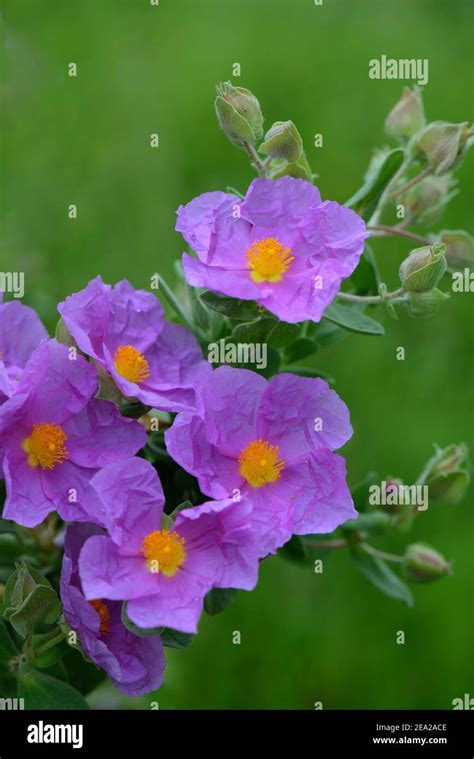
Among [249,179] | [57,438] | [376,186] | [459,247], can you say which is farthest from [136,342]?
[249,179]

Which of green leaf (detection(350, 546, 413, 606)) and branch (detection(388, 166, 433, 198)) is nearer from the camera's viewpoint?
branch (detection(388, 166, 433, 198))

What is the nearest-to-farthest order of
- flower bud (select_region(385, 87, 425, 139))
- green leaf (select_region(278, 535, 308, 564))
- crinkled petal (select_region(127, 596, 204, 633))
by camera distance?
crinkled petal (select_region(127, 596, 204, 633)) → green leaf (select_region(278, 535, 308, 564)) → flower bud (select_region(385, 87, 425, 139))

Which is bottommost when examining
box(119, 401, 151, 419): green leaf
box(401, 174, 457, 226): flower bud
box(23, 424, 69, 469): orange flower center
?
box(23, 424, 69, 469): orange flower center

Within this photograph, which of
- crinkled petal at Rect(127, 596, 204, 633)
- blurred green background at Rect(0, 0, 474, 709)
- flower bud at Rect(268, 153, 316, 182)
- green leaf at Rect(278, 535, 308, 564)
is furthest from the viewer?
blurred green background at Rect(0, 0, 474, 709)

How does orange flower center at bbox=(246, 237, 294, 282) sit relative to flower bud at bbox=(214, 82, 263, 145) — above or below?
below

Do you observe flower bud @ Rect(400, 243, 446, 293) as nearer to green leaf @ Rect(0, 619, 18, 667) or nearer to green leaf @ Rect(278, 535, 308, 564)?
green leaf @ Rect(278, 535, 308, 564)

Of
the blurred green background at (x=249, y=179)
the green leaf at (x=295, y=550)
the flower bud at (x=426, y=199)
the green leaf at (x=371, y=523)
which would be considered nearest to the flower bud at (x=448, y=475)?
the green leaf at (x=371, y=523)

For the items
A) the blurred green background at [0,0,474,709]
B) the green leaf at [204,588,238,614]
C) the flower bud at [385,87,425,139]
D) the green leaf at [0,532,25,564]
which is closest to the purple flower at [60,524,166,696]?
the green leaf at [204,588,238,614]

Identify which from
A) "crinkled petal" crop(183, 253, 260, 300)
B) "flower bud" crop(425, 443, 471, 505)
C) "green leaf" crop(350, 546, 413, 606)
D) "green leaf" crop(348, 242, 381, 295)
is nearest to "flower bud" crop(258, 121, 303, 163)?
"crinkled petal" crop(183, 253, 260, 300)
